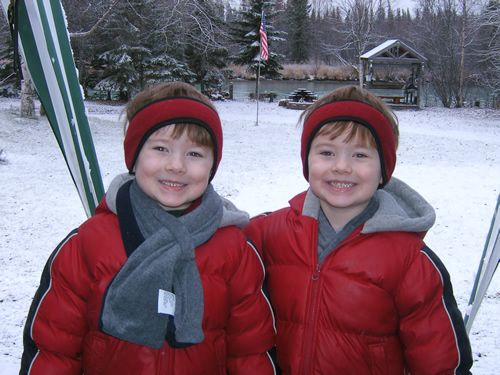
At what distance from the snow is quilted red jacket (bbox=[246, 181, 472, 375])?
1.22 metres

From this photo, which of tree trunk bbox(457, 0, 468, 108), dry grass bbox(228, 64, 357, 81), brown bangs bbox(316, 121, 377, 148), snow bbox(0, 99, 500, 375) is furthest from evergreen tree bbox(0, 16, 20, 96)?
tree trunk bbox(457, 0, 468, 108)

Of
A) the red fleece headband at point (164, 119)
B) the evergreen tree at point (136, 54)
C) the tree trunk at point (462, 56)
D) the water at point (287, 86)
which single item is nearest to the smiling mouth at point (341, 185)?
the red fleece headband at point (164, 119)

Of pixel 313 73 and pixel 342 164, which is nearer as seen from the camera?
pixel 342 164

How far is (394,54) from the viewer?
94.0ft

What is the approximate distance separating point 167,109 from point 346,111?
757mm

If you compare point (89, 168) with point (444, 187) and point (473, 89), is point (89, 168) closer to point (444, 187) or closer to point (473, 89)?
point (444, 187)

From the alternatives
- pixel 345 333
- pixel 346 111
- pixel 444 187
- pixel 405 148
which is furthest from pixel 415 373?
pixel 405 148

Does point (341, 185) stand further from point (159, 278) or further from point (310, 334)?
point (159, 278)

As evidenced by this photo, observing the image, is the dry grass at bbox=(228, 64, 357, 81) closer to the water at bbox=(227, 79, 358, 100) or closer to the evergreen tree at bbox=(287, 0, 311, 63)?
the water at bbox=(227, 79, 358, 100)

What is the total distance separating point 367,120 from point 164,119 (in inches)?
33.6

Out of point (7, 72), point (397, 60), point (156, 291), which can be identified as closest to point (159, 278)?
point (156, 291)

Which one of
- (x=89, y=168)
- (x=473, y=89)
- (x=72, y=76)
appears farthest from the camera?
(x=473, y=89)

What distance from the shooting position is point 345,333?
6.50 feet

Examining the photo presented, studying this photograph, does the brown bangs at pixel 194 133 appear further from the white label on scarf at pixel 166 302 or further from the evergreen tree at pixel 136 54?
the evergreen tree at pixel 136 54
